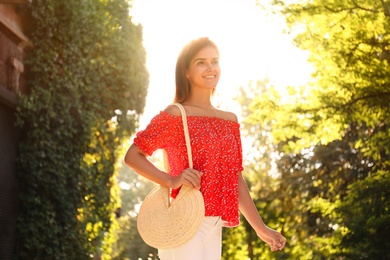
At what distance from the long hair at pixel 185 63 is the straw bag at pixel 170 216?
0.23 meters

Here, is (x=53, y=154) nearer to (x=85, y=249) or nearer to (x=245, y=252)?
(x=85, y=249)

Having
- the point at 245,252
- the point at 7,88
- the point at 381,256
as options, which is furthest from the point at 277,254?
the point at 7,88

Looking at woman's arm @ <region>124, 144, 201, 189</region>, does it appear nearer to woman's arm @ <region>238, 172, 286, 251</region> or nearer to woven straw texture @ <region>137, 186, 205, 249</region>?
woven straw texture @ <region>137, 186, 205, 249</region>

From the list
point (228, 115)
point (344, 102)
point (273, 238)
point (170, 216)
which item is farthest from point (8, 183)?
point (170, 216)

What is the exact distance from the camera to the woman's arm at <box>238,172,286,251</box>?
4.23 metres

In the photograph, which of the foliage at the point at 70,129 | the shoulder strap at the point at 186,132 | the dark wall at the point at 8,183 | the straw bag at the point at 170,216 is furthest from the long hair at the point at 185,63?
the foliage at the point at 70,129

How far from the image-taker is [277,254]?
65.8ft

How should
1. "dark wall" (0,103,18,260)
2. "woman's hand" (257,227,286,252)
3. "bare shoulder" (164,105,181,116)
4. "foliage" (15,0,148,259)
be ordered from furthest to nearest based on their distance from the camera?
"foliage" (15,0,148,259), "dark wall" (0,103,18,260), "woman's hand" (257,227,286,252), "bare shoulder" (164,105,181,116)

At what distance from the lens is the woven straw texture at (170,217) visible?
152 inches

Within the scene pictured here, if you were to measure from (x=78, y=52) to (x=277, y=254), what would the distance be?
25.5 ft

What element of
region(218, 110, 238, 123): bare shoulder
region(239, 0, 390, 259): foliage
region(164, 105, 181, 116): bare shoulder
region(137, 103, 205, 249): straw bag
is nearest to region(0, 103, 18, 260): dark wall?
region(239, 0, 390, 259): foliage

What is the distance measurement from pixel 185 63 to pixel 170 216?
723 millimetres

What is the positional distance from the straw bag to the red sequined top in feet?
0.22

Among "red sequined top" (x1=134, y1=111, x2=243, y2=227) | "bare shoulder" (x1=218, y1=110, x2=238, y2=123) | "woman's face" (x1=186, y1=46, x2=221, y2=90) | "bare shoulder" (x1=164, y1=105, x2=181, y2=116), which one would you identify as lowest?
"red sequined top" (x1=134, y1=111, x2=243, y2=227)
